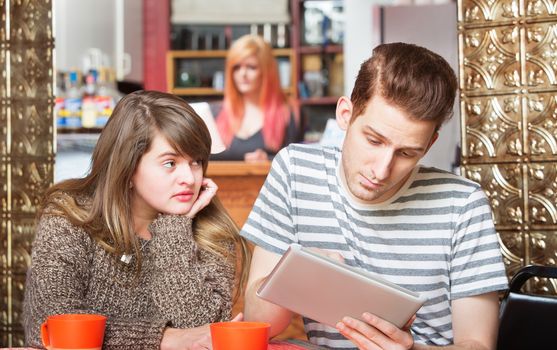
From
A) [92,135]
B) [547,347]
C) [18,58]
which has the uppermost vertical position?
[18,58]

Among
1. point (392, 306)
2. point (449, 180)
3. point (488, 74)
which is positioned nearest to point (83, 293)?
point (392, 306)

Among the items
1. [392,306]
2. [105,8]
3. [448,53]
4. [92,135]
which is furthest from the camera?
[105,8]

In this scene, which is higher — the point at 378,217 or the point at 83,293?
the point at 378,217

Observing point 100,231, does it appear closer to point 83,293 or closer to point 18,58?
point 83,293

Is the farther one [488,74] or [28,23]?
[28,23]

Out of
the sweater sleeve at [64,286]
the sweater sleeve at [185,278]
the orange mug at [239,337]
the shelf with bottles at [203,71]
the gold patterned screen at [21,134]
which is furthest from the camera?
the shelf with bottles at [203,71]

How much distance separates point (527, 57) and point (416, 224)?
0.89 metres

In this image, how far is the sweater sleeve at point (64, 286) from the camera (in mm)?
Answer: 1531

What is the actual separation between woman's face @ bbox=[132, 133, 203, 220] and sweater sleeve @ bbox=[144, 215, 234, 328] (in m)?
0.04

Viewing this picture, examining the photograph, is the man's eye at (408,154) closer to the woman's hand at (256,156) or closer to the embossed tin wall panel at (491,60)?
the embossed tin wall panel at (491,60)

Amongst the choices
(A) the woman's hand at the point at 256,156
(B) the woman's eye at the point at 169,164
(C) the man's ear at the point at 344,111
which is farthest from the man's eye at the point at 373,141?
(A) the woman's hand at the point at 256,156

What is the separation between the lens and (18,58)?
2844 mm

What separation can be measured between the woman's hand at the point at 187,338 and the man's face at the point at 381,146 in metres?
0.39

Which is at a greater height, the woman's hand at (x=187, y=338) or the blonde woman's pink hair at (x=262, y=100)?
the blonde woman's pink hair at (x=262, y=100)
